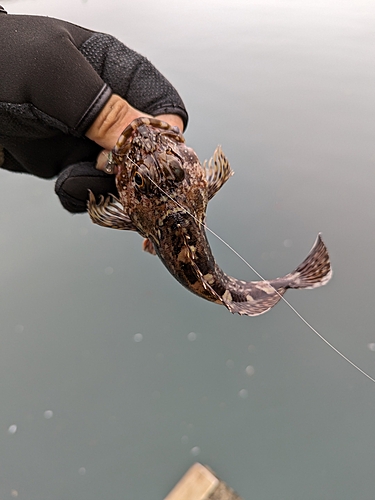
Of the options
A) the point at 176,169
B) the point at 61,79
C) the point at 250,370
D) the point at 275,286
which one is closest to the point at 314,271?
the point at 275,286

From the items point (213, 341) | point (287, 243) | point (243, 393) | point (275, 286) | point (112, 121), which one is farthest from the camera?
point (287, 243)

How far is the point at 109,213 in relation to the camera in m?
1.61

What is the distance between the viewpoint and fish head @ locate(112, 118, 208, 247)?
1.32m

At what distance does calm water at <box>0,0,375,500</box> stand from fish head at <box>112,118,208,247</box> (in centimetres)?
118

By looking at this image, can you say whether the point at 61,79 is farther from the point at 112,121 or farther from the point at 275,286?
the point at 275,286

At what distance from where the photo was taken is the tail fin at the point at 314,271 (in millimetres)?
2002

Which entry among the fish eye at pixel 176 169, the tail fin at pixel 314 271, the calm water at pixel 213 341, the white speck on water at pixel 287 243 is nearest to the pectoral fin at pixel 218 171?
the fish eye at pixel 176 169

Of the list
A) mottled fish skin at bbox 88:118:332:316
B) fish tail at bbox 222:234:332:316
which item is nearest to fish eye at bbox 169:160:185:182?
mottled fish skin at bbox 88:118:332:316

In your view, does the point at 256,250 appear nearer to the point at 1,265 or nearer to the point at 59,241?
the point at 59,241

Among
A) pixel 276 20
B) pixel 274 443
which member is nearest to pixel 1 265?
pixel 274 443

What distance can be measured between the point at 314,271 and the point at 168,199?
3.90ft

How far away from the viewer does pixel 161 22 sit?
14.3 feet

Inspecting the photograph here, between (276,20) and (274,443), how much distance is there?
200 inches

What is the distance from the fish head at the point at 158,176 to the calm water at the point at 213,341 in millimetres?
1178
